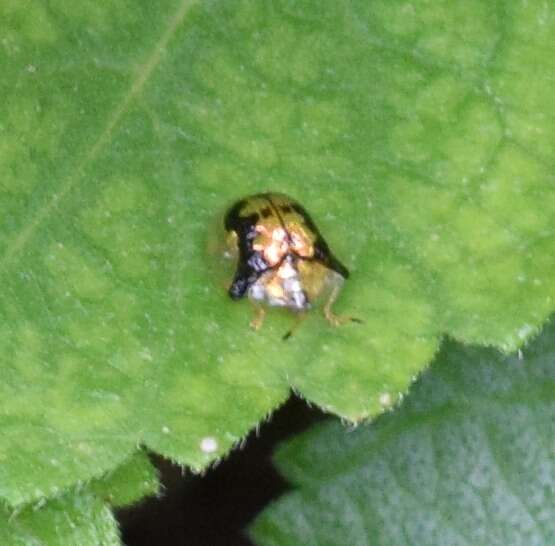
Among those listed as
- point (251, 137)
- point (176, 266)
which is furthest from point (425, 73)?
point (176, 266)

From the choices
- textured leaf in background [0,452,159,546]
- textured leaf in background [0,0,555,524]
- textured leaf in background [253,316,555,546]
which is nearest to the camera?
textured leaf in background [0,0,555,524]

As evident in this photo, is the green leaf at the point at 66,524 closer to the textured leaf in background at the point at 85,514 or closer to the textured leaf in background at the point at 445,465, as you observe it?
the textured leaf in background at the point at 85,514

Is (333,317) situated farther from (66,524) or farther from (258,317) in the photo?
(66,524)

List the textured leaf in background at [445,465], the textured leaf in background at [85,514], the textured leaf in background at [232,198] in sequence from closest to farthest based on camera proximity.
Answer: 1. the textured leaf in background at [232,198]
2. the textured leaf in background at [85,514]
3. the textured leaf in background at [445,465]

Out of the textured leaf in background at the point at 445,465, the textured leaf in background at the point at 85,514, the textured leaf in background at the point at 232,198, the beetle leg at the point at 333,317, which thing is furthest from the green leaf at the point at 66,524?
the beetle leg at the point at 333,317

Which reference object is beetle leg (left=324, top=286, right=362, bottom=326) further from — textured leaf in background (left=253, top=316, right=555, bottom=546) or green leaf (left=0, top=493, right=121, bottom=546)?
green leaf (left=0, top=493, right=121, bottom=546)

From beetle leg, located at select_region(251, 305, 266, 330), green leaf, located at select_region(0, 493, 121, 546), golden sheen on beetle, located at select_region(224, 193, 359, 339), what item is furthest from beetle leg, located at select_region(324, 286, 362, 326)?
green leaf, located at select_region(0, 493, 121, 546)

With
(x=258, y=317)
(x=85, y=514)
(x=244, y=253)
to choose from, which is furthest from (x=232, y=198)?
(x=85, y=514)
